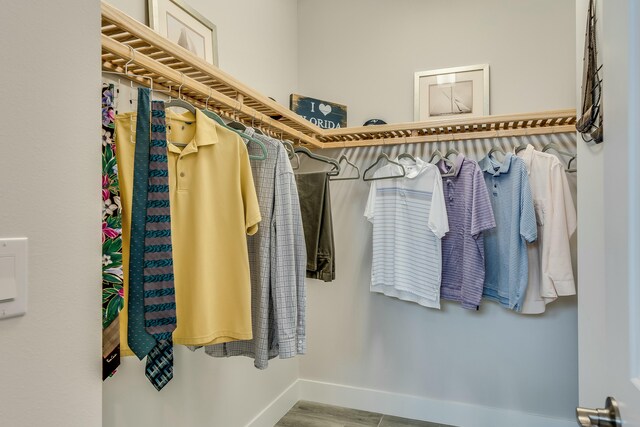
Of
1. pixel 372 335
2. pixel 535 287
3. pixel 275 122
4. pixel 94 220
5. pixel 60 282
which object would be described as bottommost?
pixel 372 335

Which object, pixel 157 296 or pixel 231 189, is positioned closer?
pixel 157 296

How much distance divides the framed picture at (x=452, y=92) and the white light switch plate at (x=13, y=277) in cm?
228

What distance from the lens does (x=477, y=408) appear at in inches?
90.0

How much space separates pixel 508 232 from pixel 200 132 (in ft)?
5.56

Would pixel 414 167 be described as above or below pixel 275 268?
above

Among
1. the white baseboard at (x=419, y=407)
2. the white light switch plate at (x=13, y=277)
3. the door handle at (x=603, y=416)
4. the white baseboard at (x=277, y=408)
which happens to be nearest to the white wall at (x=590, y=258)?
the door handle at (x=603, y=416)

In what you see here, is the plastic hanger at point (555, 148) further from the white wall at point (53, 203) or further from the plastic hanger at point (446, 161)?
the white wall at point (53, 203)

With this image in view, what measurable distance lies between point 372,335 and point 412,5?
2.22 m

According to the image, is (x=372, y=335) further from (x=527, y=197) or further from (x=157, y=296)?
(x=157, y=296)

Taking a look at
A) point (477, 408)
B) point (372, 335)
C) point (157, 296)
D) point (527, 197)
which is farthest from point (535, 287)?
point (157, 296)

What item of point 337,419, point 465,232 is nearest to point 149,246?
point 465,232

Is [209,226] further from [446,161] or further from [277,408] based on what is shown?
[277,408]

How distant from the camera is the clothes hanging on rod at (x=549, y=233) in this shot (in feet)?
6.26

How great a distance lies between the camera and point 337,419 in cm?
239
